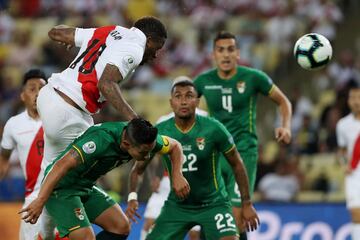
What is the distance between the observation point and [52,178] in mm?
8641

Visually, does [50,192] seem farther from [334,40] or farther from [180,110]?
[334,40]

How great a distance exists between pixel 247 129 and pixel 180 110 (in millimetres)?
1357

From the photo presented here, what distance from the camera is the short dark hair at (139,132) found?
28.2ft

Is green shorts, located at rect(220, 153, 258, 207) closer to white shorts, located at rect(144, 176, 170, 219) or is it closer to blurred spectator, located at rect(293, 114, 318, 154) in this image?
white shorts, located at rect(144, 176, 170, 219)

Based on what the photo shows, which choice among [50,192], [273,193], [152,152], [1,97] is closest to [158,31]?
[152,152]

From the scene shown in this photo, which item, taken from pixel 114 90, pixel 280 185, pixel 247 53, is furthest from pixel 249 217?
pixel 247 53

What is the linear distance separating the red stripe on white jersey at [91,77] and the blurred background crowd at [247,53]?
7992mm

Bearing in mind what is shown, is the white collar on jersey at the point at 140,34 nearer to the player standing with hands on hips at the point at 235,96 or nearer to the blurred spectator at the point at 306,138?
the player standing with hands on hips at the point at 235,96

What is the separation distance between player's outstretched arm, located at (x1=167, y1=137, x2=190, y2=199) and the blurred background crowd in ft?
25.6

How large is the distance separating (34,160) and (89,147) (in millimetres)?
2425

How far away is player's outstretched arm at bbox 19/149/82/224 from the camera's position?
8.58 metres

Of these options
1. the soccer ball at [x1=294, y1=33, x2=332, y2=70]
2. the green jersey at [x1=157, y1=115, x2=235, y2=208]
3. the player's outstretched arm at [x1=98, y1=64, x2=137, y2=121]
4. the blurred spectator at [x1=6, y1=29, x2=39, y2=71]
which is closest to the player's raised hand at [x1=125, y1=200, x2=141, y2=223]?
the green jersey at [x1=157, y1=115, x2=235, y2=208]

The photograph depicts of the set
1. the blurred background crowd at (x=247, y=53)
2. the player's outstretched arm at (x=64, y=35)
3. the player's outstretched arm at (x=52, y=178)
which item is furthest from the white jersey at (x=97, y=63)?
the blurred background crowd at (x=247, y=53)

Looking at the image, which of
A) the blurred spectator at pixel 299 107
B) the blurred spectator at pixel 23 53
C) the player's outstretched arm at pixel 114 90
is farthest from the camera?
the blurred spectator at pixel 23 53
